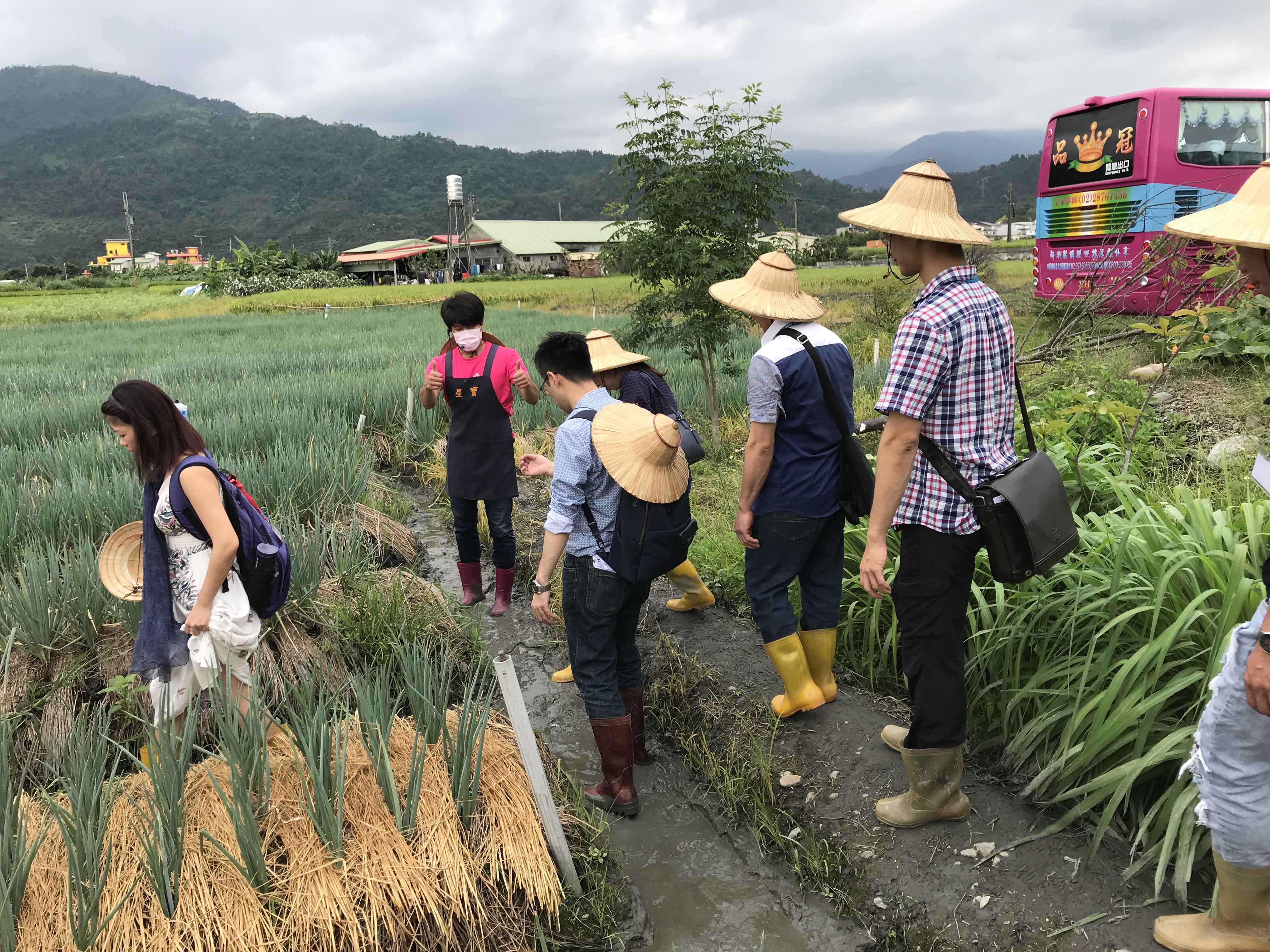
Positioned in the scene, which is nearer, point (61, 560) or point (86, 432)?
point (61, 560)

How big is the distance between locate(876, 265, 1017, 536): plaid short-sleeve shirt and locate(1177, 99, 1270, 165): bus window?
762 centimetres

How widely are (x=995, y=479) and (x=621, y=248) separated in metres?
4.71

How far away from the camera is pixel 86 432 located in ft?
20.1

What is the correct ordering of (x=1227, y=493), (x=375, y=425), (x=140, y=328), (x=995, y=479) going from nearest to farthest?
(x=995, y=479) < (x=1227, y=493) < (x=375, y=425) < (x=140, y=328)

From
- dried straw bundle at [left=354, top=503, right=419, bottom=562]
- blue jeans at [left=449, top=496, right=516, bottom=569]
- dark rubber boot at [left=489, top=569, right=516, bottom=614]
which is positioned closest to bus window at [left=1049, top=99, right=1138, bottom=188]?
blue jeans at [left=449, top=496, right=516, bottom=569]

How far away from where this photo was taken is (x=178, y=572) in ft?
7.86

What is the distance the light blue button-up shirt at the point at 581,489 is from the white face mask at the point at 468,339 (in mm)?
1577

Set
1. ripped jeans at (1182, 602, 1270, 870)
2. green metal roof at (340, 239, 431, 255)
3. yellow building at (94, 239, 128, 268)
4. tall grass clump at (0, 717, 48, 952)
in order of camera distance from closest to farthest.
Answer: ripped jeans at (1182, 602, 1270, 870)
tall grass clump at (0, 717, 48, 952)
green metal roof at (340, 239, 431, 255)
yellow building at (94, 239, 128, 268)

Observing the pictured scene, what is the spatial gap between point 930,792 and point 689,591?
169 centimetres

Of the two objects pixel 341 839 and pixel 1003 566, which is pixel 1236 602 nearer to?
pixel 1003 566

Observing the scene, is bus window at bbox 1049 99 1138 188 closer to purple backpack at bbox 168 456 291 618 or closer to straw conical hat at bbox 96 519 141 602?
purple backpack at bbox 168 456 291 618

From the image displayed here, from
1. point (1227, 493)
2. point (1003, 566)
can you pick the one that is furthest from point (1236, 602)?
point (1227, 493)

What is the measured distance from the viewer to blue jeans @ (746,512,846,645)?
8.54ft

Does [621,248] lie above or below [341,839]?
above
